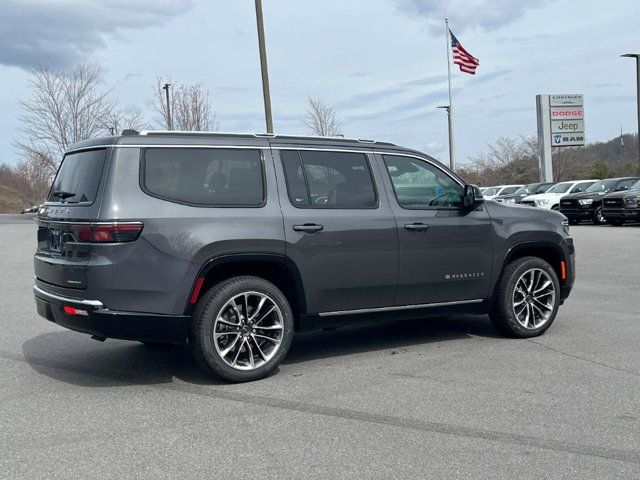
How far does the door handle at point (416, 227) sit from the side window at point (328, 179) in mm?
354

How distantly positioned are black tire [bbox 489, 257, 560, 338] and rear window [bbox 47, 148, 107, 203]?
3.88m

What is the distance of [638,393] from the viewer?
4863 mm

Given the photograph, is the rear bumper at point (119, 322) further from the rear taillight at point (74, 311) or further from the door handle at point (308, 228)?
the door handle at point (308, 228)

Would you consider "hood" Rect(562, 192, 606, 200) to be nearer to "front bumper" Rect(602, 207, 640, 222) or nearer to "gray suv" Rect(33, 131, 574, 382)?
"front bumper" Rect(602, 207, 640, 222)

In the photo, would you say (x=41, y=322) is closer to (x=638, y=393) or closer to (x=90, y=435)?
(x=90, y=435)

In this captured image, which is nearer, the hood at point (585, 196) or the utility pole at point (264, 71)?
the utility pole at point (264, 71)

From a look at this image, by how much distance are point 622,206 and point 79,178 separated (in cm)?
2055

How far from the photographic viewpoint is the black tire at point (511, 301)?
21.4 ft

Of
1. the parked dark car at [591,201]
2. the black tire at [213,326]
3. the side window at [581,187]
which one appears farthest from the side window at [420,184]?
the side window at [581,187]

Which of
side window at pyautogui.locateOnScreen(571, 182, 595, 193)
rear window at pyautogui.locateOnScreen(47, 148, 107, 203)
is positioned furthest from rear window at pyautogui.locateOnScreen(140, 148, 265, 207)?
side window at pyautogui.locateOnScreen(571, 182, 595, 193)

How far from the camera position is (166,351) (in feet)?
21.0

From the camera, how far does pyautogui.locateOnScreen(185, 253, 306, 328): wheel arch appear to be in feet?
16.6

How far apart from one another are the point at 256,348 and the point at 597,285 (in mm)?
6705

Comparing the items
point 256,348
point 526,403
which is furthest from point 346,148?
point 526,403
